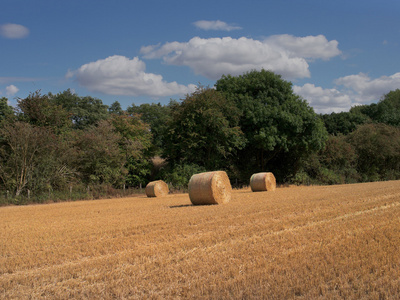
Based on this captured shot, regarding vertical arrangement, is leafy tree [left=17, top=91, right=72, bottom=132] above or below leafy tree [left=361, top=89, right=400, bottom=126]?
below

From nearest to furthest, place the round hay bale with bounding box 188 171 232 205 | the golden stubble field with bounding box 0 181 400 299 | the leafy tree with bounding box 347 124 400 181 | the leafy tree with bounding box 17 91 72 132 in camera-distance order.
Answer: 1. the golden stubble field with bounding box 0 181 400 299
2. the round hay bale with bounding box 188 171 232 205
3. the leafy tree with bounding box 17 91 72 132
4. the leafy tree with bounding box 347 124 400 181

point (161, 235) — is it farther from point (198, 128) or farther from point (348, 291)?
point (198, 128)

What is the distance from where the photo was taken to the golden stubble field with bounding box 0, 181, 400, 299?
4.74 meters

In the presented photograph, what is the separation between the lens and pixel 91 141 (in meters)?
29.5

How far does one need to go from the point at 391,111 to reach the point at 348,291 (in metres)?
77.2

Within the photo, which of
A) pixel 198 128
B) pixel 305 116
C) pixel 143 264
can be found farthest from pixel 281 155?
pixel 143 264

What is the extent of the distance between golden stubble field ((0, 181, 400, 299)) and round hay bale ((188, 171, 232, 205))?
6.22 meters

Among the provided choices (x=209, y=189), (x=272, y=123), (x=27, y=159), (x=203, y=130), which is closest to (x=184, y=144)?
(x=203, y=130)

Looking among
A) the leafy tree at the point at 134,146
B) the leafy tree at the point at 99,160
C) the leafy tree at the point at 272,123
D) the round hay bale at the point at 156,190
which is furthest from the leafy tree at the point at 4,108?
the leafy tree at the point at 272,123

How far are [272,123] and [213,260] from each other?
1136 inches

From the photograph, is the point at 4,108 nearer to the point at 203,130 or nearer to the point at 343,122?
the point at 203,130

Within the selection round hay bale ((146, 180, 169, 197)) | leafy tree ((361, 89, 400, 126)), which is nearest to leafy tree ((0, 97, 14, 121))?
round hay bale ((146, 180, 169, 197))

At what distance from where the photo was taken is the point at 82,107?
5284cm

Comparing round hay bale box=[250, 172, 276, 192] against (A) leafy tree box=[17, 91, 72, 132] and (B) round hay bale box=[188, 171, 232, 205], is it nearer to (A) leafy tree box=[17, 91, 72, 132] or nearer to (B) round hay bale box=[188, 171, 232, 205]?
(B) round hay bale box=[188, 171, 232, 205]
